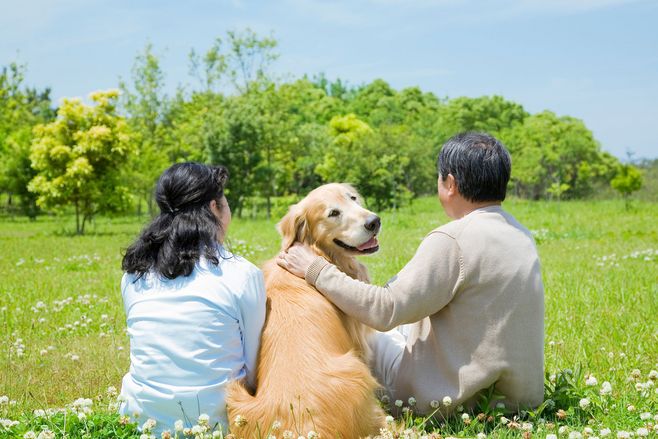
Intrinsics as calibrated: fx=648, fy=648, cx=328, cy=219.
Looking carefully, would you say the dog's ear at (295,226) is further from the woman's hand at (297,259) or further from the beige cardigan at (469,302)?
the beige cardigan at (469,302)

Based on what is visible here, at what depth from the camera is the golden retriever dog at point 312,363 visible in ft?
9.96

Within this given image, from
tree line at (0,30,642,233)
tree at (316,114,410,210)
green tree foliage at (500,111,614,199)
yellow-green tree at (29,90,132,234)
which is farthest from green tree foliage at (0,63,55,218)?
green tree foliage at (500,111,614,199)

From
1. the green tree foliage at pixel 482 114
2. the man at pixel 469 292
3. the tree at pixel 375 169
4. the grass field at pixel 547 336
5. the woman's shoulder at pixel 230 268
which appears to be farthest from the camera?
the green tree foliage at pixel 482 114

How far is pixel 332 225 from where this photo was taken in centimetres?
398

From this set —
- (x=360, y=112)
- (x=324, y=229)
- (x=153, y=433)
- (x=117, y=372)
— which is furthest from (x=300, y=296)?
(x=360, y=112)

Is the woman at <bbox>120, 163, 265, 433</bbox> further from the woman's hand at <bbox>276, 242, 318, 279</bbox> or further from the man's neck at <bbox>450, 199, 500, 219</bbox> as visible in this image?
the man's neck at <bbox>450, 199, 500, 219</bbox>

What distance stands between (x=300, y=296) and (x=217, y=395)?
0.68 meters

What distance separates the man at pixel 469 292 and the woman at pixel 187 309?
514mm

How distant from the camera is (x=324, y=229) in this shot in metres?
3.99

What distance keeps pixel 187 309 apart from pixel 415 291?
1157 mm

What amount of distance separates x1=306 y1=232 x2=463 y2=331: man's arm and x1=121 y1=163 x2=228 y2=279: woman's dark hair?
80 cm

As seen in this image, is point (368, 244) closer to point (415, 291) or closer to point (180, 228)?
point (415, 291)

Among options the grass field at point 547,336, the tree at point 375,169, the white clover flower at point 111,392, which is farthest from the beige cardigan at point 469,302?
the tree at point 375,169

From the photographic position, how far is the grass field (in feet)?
11.9
